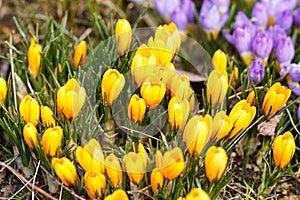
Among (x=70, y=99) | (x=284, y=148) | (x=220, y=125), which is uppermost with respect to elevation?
(x=70, y=99)

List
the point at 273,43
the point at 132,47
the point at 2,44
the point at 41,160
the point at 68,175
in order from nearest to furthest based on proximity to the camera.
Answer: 1. the point at 68,175
2. the point at 41,160
3. the point at 132,47
4. the point at 273,43
5. the point at 2,44

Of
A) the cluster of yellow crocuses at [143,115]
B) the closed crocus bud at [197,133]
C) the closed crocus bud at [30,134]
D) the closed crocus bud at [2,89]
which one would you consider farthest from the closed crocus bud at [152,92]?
the closed crocus bud at [2,89]

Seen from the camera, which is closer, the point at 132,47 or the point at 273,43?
the point at 132,47

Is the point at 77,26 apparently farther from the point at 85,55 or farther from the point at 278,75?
the point at 278,75

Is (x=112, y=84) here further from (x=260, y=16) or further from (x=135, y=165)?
(x=260, y=16)

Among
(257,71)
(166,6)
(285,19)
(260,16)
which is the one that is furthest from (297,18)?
(166,6)

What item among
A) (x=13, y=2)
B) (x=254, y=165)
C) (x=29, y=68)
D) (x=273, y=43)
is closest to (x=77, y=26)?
(x=13, y=2)
